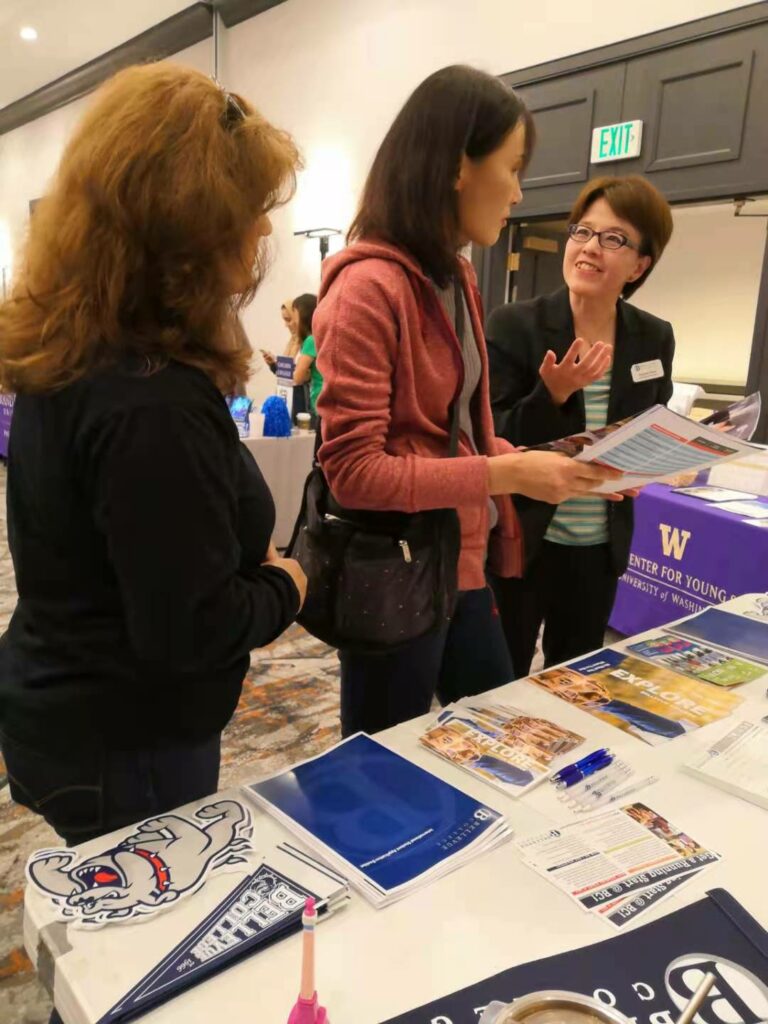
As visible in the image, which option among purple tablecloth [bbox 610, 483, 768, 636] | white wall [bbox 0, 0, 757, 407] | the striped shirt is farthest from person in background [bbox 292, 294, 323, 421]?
the striped shirt

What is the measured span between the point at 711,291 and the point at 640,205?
15.9 feet

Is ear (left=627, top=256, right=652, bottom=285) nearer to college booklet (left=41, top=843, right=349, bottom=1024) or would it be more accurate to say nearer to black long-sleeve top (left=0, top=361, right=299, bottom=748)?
black long-sleeve top (left=0, top=361, right=299, bottom=748)

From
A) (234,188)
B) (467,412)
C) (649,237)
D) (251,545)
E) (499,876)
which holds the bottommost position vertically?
(499,876)

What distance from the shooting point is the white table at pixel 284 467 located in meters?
3.60

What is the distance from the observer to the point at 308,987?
525 millimetres

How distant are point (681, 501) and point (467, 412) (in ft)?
5.43

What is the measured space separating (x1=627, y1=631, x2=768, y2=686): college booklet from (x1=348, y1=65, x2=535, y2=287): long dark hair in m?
0.73

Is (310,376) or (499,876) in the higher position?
(310,376)

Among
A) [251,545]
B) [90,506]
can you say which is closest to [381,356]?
[251,545]

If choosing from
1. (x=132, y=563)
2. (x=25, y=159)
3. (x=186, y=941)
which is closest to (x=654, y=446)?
(x=132, y=563)

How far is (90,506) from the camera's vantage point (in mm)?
709

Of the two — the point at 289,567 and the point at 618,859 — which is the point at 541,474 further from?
the point at 618,859

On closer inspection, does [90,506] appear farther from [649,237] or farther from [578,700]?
[649,237]

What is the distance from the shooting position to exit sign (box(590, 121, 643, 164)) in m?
3.66
